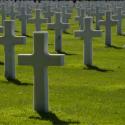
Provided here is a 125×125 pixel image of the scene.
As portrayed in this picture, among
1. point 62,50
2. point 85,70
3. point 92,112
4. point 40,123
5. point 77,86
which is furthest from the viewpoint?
point 62,50

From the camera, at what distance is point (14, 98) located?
1037 cm

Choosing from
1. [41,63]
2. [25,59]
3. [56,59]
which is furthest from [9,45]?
[56,59]

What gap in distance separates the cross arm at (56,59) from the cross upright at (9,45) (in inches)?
122

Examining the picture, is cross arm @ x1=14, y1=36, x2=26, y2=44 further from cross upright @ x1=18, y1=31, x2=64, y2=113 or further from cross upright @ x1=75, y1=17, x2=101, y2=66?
cross upright @ x1=75, y1=17, x2=101, y2=66

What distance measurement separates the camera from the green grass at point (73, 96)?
28.9 feet

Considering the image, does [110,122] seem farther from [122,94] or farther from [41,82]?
[122,94]

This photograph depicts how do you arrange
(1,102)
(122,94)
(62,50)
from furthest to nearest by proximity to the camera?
(62,50) → (122,94) → (1,102)

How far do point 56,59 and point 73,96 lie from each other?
176cm

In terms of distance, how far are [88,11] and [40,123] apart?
79.4ft

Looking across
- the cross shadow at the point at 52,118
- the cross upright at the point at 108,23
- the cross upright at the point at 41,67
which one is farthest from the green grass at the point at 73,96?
the cross upright at the point at 108,23

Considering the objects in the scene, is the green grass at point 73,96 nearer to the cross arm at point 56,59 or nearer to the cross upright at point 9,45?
the cross upright at point 9,45

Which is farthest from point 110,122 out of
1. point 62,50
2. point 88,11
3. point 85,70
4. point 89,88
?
point 88,11

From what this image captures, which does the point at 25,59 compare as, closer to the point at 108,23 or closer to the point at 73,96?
the point at 73,96

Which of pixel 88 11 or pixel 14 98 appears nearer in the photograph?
pixel 14 98
